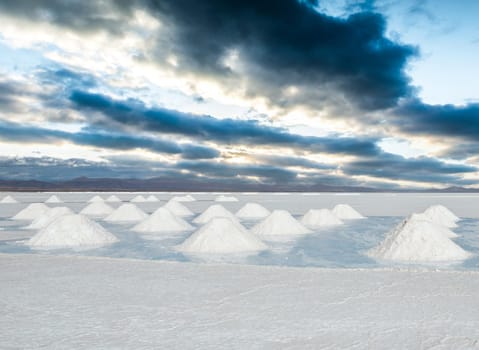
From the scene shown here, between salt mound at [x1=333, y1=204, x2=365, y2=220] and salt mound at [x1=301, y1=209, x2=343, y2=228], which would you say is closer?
salt mound at [x1=301, y1=209, x2=343, y2=228]

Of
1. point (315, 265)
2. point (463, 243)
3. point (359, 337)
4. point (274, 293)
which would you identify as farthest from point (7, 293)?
point (463, 243)

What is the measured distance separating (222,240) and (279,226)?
4007 mm

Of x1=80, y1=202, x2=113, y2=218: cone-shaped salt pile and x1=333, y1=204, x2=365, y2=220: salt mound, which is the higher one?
x1=333, y1=204, x2=365, y2=220: salt mound

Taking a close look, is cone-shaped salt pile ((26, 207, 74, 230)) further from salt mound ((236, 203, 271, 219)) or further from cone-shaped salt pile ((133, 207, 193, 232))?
salt mound ((236, 203, 271, 219))

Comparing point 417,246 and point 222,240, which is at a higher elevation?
point 417,246

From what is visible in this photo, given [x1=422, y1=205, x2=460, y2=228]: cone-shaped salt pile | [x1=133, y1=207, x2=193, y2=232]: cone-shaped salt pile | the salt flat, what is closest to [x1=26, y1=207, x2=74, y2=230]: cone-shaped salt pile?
[x1=133, y1=207, x2=193, y2=232]: cone-shaped salt pile

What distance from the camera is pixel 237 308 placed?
4.73m

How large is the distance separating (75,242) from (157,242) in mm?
2006

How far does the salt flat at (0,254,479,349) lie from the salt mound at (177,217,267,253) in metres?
2.63

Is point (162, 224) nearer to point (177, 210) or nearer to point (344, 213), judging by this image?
point (177, 210)

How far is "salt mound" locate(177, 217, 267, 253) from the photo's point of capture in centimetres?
1007

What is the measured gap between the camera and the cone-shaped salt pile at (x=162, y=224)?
1491 centimetres

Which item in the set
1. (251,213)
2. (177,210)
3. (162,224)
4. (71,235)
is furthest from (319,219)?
(71,235)

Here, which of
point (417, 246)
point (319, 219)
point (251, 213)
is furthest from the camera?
point (251, 213)
